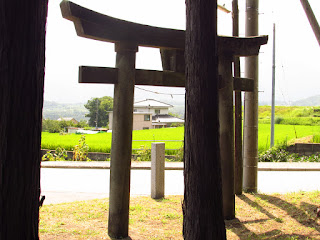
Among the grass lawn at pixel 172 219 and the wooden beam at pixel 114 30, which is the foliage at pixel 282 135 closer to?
the grass lawn at pixel 172 219

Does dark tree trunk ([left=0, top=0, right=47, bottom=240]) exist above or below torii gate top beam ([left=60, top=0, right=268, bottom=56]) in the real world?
below

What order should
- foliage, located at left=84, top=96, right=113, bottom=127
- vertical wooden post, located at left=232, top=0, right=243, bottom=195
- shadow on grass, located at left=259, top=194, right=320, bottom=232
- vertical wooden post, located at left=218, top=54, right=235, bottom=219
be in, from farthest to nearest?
1. foliage, located at left=84, top=96, right=113, bottom=127
2. vertical wooden post, located at left=232, top=0, right=243, bottom=195
3. vertical wooden post, located at left=218, top=54, right=235, bottom=219
4. shadow on grass, located at left=259, top=194, right=320, bottom=232

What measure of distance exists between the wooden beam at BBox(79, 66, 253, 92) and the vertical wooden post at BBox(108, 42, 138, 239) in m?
0.15

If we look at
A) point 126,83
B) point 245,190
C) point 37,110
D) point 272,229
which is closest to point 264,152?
point 245,190

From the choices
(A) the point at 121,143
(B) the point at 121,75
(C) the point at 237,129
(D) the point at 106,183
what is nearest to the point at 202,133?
(A) the point at 121,143

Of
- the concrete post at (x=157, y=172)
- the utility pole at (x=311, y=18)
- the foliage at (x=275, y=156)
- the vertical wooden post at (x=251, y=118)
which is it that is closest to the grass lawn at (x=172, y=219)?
the concrete post at (x=157, y=172)

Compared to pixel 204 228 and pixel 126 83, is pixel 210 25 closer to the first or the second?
pixel 126 83

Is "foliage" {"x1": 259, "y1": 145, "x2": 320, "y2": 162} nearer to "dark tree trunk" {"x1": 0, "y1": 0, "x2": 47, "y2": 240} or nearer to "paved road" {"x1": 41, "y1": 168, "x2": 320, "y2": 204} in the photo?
"paved road" {"x1": 41, "y1": 168, "x2": 320, "y2": 204}

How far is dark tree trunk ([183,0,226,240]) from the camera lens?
12.5 feet

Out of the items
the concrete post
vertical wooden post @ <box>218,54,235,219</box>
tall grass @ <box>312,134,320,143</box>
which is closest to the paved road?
the concrete post

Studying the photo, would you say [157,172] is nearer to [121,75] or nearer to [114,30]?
[121,75]

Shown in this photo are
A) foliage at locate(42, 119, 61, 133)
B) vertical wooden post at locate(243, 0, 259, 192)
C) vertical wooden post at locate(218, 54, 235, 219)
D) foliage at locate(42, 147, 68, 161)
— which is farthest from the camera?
foliage at locate(42, 119, 61, 133)

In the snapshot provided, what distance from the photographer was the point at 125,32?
4.98 m

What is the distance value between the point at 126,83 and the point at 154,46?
0.92 metres
